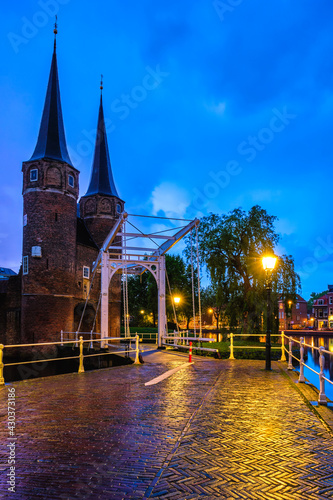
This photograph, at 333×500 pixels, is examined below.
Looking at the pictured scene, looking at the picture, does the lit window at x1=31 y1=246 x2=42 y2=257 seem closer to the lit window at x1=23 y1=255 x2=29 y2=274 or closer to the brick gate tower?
the brick gate tower

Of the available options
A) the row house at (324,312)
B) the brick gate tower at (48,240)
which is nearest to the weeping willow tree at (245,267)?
the brick gate tower at (48,240)

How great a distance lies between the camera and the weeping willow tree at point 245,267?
25.8 metres

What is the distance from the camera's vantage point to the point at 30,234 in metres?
30.3

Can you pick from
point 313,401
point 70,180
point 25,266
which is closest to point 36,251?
point 25,266

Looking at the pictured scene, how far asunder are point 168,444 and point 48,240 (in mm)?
27179

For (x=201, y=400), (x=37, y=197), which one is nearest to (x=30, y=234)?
(x=37, y=197)

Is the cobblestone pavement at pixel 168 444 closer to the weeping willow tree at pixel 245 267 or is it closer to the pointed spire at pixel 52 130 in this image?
the weeping willow tree at pixel 245 267

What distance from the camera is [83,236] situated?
35469mm

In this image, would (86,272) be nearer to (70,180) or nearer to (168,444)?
(70,180)

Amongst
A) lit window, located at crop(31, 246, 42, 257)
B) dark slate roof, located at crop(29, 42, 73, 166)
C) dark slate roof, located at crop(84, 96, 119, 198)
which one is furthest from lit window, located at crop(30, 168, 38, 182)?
dark slate roof, located at crop(84, 96, 119, 198)

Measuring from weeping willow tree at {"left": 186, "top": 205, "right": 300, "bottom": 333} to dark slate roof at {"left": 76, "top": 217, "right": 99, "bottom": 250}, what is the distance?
38.5 ft

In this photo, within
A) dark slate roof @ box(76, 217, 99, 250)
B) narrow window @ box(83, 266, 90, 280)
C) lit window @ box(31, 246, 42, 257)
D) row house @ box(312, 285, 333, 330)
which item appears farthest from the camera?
row house @ box(312, 285, 333, 330)

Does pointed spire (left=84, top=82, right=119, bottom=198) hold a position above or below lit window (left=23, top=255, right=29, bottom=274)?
above

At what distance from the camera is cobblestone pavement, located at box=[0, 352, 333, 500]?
3604 mm
